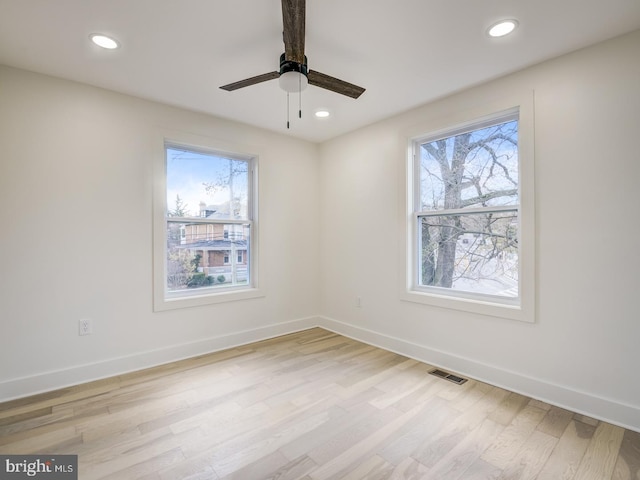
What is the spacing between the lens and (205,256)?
354cm

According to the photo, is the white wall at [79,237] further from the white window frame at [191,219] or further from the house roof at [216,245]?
the house roof at [216,245]

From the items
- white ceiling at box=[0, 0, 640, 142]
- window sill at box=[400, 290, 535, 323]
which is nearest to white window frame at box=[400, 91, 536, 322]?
window sill at box=[400, 290, 535, 323]

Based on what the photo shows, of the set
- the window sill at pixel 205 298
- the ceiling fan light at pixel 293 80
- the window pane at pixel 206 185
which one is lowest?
the window sill at pixel 205 298

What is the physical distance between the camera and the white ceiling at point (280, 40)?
185cm

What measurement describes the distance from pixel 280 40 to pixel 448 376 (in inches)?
119

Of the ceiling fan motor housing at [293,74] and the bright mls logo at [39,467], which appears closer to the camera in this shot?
the bright mls logo at [39,467]

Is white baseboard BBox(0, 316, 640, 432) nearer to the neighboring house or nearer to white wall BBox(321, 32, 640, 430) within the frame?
white wall BBox(321, 32, 640, 430)

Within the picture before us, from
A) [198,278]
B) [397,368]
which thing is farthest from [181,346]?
[397,368]

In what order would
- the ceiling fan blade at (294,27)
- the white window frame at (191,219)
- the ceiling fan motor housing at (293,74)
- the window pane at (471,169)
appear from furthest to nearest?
1. the white window frame at (191,219)
2. the window pane at (471,169)
3. the ceiling fan motor housing at (293,74)
4. the ceiling fan blade at (294,27)

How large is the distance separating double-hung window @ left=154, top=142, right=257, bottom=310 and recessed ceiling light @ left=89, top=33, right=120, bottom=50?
1147mm

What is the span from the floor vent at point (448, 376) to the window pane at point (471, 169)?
5.10 feet

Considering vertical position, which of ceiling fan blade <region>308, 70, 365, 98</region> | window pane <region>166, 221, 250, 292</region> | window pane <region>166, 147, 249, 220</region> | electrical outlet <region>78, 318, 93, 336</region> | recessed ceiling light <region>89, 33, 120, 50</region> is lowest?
electrical outlet <region>78, 318, 93, 336</region>

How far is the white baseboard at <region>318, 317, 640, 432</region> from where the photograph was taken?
2094 millimetres

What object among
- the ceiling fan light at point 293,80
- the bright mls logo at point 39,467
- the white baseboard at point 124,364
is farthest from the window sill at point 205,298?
the ceiling fan light at point 293,80
